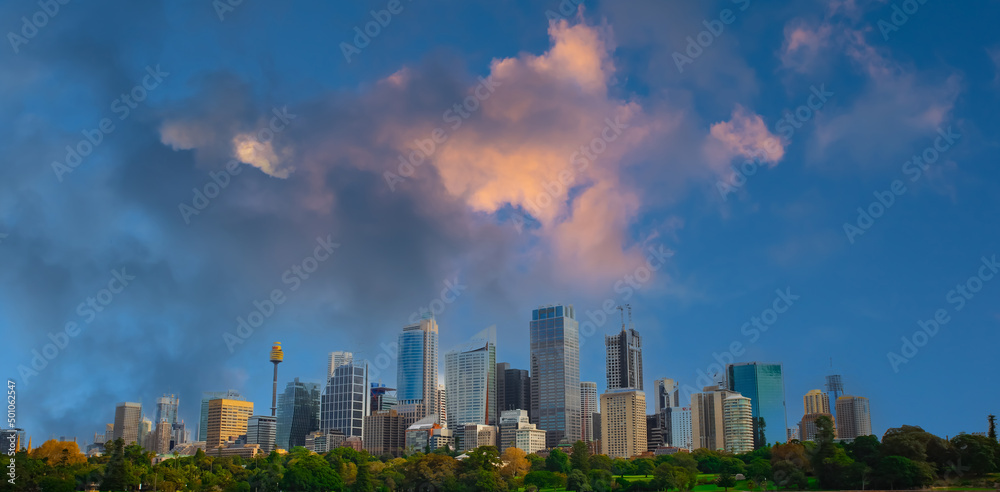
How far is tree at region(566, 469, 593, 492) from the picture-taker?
330 feet

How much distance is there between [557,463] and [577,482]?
17034mm

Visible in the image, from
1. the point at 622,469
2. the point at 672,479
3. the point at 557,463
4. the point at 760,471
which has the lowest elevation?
the point at 672,479

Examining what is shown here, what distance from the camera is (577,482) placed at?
335 ft

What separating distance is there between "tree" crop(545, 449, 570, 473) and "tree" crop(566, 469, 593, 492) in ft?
39.1

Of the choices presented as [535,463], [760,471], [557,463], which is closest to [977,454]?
[760,471]

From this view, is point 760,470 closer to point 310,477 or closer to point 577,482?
point 577,482

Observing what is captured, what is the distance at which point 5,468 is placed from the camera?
7638 cm

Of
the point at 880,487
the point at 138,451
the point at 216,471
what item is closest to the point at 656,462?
the point at 880,487

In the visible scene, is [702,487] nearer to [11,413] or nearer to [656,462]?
[656,462]

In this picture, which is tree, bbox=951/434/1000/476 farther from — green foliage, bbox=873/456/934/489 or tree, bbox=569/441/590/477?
tree, bbox=569/441/590/477

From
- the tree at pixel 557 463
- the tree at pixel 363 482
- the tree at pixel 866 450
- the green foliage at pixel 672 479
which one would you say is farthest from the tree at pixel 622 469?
the tree at pixel 363 482

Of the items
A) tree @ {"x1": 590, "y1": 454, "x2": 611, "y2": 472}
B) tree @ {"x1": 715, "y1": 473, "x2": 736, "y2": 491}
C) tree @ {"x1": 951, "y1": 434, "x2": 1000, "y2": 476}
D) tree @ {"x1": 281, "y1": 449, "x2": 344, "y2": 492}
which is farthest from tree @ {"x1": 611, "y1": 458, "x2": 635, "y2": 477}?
tree @ {"x1": 951, "y1": 434, "x2": 1000, "y2": 476}

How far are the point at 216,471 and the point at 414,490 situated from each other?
2368 cm

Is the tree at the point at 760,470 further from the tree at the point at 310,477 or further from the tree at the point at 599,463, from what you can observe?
the tree at the point at 310,477
